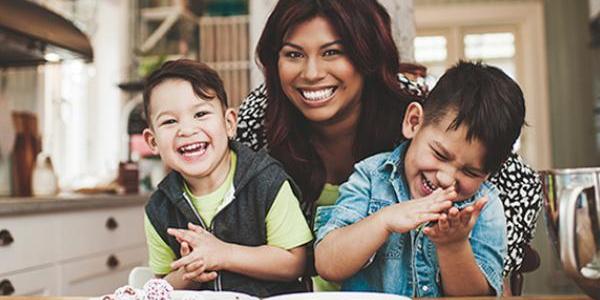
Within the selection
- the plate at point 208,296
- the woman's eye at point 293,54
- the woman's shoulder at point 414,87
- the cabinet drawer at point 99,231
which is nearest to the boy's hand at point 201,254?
the plate at point 208,296

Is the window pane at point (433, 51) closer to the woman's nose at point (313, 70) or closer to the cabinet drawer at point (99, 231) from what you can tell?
the cabinet drawer at point (99, 231)

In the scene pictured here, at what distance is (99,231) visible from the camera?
96.1 inches

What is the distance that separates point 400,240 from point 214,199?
0.33 meters

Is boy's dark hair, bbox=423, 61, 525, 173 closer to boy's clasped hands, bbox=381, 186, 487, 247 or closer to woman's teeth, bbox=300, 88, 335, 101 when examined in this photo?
boy's clasped hands, bbox=381, 186, 487, 247

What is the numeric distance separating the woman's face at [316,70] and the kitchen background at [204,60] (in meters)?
0.65

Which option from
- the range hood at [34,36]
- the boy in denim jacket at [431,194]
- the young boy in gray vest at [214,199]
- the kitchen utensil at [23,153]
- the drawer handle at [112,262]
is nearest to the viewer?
the boy in denim jacket at [431,194]

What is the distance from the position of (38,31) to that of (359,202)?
5.15ft

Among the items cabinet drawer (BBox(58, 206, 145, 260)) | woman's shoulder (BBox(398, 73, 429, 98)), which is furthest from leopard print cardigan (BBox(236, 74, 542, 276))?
cabinet drawer (BBox(58, 206, 145, 260))

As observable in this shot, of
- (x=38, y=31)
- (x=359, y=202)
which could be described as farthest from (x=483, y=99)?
(x=38, y=31)

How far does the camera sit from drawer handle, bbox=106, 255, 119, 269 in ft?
8.27

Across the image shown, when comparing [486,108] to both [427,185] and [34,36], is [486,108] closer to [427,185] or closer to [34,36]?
[427,185]

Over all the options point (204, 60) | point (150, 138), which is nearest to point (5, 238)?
point (150, 138)

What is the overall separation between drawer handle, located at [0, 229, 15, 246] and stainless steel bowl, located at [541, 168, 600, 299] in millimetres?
1623

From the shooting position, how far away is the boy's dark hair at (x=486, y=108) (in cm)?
97
